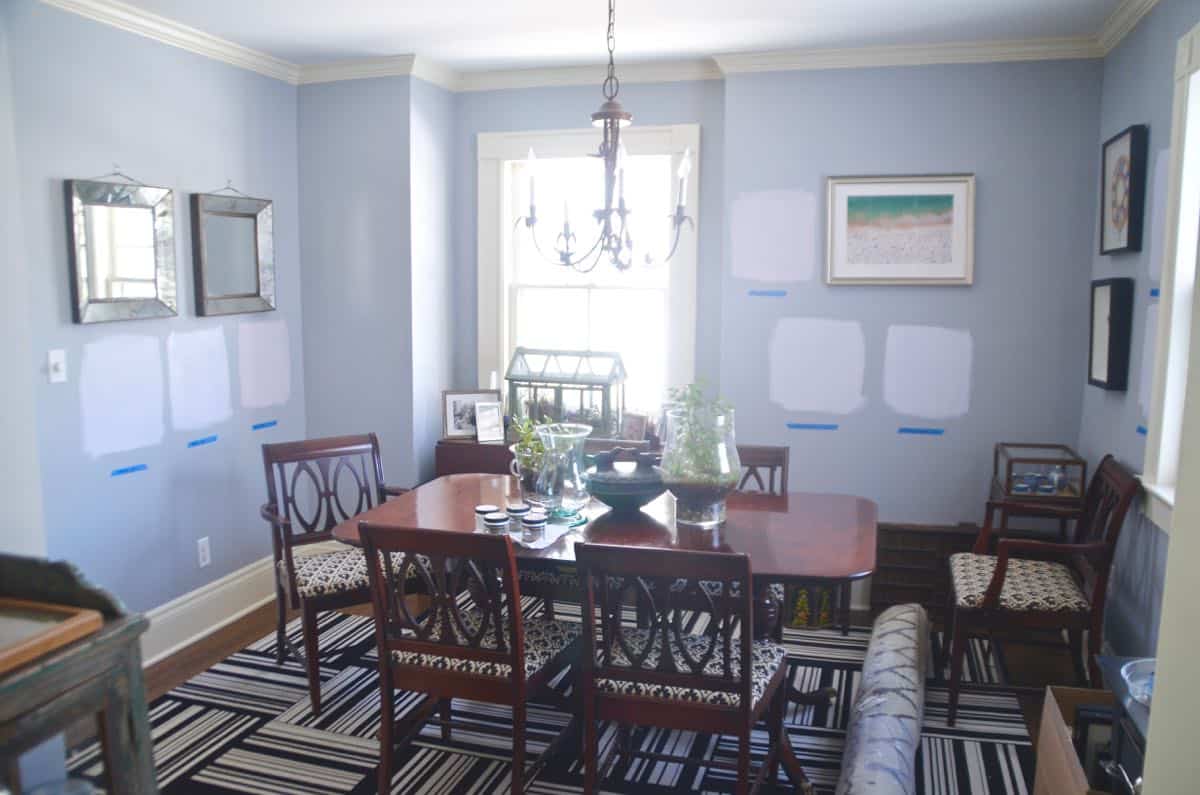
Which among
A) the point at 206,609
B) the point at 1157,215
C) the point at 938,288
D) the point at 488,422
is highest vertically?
the point at 1157,215

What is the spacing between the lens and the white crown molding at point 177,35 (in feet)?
10.6

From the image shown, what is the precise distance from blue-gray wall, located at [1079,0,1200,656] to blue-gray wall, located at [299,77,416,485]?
9.84ft

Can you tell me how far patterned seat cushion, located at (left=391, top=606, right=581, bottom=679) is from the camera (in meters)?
2.46

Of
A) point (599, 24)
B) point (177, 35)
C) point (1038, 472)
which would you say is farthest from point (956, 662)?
point (177, 35)

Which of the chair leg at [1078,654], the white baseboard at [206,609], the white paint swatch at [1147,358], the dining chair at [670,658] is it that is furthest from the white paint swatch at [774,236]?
the white baseboard at [206,609]

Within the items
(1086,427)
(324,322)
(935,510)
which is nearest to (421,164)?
(324,322)

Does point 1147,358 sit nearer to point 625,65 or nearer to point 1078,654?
point 1078,654

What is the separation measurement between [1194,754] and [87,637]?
114 centimetres

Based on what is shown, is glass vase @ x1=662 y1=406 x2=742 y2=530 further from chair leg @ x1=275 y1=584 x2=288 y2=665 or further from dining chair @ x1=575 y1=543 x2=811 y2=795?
chair leg @ x1=275 y1=584 x2=288 y2=665

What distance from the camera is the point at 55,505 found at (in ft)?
10.4

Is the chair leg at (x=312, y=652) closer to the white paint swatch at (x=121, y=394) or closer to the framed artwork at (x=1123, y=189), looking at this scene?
the white paint swatch at (x=121, y=394)

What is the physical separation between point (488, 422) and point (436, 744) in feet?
5.85

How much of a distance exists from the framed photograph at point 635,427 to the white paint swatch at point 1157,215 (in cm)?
208

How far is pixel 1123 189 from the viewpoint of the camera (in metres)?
3.32
